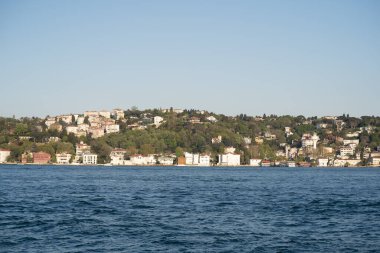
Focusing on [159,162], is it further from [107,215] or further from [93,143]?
[107,215]

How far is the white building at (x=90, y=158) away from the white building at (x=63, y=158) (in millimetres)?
4040

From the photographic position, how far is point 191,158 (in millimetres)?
183250

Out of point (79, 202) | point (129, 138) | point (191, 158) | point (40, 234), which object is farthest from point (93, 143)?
point (40, 234)

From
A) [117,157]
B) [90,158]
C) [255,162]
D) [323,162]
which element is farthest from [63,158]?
[323,162]

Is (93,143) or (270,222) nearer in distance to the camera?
(270,222)

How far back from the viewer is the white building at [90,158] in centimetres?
17160

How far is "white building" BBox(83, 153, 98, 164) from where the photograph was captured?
171600 millimetres

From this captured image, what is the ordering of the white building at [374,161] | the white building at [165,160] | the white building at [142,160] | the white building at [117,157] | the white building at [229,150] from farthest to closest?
the white building at [229,150] < the white building at [374,161] < the white building at [165,160] < the white building at [142,160] < the white building at [117,157]

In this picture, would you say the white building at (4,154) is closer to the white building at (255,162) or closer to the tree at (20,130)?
the tree at (20,130)

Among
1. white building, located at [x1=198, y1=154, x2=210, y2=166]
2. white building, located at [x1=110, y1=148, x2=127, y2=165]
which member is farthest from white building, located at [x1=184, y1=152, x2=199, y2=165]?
white building, located at [x1=110, y1=148, x2=127, y2=165]

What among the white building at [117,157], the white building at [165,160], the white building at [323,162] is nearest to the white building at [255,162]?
the white building at [323,162]

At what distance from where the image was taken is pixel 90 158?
173250 millimetres

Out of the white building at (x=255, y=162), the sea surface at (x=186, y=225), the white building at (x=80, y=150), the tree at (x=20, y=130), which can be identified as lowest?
the sea surface at (x=186, y=225)

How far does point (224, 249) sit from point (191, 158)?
161 m
